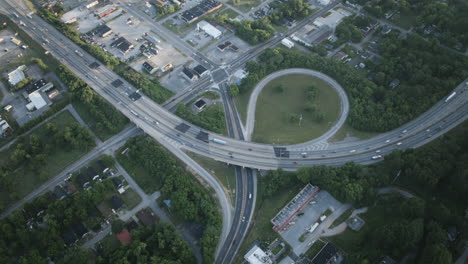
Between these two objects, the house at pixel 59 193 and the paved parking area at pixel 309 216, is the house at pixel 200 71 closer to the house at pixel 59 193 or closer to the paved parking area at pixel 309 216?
the house at pixel 59 193

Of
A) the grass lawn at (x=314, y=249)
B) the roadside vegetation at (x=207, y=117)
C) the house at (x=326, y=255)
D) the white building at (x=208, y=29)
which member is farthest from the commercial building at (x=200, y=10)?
the house at (x=326, y=255)

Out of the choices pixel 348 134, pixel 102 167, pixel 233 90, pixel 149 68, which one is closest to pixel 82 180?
pixel 102 167

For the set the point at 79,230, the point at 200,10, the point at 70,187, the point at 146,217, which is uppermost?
the point at 200,10

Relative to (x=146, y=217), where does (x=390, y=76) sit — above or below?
below

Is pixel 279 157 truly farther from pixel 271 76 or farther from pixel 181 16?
pixel 181 16

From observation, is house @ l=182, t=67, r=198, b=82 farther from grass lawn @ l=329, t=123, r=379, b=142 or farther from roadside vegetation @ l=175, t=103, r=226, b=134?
grass lawn @ l=329, t=123, r=379, b=142

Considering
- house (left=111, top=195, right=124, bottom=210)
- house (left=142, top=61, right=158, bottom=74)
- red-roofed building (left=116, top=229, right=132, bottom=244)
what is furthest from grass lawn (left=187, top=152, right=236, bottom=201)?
house (left=142, top=61, right=158, bottom=74)

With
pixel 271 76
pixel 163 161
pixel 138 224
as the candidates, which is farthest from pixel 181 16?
pixel 138 224

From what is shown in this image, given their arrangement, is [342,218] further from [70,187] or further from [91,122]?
[91,122]
